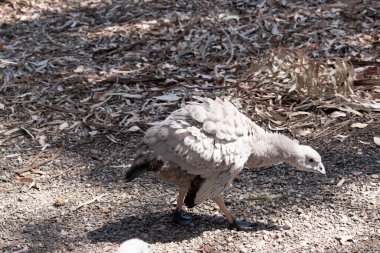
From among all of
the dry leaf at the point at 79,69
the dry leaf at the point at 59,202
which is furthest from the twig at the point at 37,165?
the dry leaf at the point at 79,69

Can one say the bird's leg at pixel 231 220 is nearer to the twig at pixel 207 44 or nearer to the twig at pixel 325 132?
the twig at pixel 325 132

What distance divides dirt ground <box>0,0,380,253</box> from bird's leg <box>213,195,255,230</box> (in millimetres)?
45

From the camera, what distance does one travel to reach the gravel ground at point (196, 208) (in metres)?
3.97

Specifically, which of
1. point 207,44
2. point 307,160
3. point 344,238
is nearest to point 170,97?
point 207,44

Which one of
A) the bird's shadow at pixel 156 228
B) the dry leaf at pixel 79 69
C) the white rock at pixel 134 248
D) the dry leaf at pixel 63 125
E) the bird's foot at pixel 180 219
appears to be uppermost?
the white rock at pixel 134 248

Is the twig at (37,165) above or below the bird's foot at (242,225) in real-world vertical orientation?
below

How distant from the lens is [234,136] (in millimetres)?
3893

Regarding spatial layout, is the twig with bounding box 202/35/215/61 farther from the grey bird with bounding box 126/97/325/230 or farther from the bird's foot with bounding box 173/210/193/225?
the bird's foot with bounding box 173/210/193/225

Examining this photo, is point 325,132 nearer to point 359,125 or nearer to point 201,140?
point 359,125

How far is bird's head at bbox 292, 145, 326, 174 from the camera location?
4.13 meters

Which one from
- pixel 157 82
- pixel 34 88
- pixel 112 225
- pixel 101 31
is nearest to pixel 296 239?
pixel 112 225

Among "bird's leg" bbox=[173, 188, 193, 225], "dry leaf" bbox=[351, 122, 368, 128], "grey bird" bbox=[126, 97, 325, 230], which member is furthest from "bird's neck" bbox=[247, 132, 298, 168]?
"dry leaf" bbox=[351, 122, 368, 128]

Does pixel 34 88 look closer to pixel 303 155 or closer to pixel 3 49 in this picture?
pixel 3 49

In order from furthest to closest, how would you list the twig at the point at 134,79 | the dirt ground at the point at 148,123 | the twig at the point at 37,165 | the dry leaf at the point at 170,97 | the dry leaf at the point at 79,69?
1. the dry leaf at the point at 79,69
2. the twig at the point at 134,79
3. the dry leaf at the point at 170,97
4. the twig at the point at 37,165
5. the dirt ground at the point at 148,123
